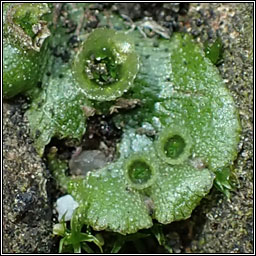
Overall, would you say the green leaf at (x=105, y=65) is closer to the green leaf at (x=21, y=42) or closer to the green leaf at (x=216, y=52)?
the green leaf at (x=21, y=42)

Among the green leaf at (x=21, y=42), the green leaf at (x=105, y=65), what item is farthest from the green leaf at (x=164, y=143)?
the green leaf at (x=21, y=42)

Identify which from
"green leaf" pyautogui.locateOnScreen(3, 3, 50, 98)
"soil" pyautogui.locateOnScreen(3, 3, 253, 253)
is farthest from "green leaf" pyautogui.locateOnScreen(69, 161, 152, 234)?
"green leaf" pyautogui.locateOnScreen(3, 3, 50, 98)

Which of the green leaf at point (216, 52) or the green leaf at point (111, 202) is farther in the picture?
the green leaf at point (216, 52)

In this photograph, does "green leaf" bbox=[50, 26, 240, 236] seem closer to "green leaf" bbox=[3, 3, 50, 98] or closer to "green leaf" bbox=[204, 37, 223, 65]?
"green leaf" bbox=[204, 37, 223, 65]

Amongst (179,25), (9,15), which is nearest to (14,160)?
(9,15)

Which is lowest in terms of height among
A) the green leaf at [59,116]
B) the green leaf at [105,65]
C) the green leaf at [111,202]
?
the green leaf at [111,202]

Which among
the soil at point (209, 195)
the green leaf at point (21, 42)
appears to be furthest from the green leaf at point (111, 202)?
the green leaf at point (21, 42)

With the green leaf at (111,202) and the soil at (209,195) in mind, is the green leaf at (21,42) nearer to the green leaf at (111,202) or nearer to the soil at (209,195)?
the soil at (209,195)

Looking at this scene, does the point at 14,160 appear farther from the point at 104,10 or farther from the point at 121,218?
the point at 104,10

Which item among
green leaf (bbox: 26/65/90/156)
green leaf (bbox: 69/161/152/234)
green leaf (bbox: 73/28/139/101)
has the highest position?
green leaf (bbox: 73/28/139/101)

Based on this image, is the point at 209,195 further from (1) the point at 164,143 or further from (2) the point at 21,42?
(2) the point at 21,42

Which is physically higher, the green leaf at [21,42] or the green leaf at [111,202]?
the green leaf at [21,42]
